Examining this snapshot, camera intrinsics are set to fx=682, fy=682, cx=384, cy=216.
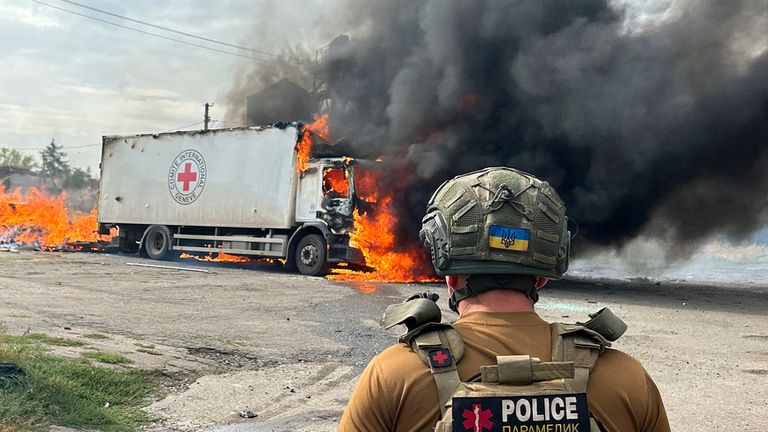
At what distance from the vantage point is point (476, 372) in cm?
150

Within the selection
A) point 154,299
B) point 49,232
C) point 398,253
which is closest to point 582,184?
point 398,253

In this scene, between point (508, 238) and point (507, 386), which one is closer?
point (507, 386)

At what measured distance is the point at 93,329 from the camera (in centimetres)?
736

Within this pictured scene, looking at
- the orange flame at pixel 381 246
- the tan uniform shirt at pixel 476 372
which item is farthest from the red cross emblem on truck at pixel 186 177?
the tan uniform shirt at pixel 476 372

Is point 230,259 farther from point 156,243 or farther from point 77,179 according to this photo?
point 77,179

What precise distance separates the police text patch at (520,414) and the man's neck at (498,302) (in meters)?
0.26

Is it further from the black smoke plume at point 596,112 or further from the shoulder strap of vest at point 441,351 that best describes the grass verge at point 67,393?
the black smoke plume at point 596,112

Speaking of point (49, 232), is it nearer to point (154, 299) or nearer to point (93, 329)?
point (154, 299)

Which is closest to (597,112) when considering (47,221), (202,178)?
(202,178)

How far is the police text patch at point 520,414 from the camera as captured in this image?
1.42 metres

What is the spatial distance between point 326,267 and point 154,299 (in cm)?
589

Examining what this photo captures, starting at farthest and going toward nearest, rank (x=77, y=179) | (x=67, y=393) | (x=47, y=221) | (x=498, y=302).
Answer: (x=77, y=179) → (x=47, y=221) → (x=67, y=393) → (x=498, y=302)

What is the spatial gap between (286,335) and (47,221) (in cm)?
1986

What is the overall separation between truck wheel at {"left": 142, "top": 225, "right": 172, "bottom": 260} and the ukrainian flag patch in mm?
19323
